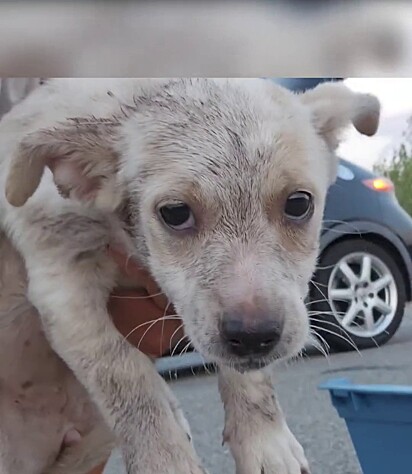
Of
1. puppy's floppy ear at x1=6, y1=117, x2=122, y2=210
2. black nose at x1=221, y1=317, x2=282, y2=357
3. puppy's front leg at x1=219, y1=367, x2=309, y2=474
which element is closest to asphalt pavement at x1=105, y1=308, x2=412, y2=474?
puppy's front leg at x1=219, y1=367, x2=309, y2=474

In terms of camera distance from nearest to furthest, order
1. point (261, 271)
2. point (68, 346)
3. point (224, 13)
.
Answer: point (261, 271), point (68, 346), point (224, 13)

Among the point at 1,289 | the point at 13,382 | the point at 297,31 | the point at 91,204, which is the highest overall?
the point at 297,31

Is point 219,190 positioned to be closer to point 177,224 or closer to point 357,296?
point 177,224

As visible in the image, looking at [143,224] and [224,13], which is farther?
[224,13]

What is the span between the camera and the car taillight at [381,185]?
116 centimetres

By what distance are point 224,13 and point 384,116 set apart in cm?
32

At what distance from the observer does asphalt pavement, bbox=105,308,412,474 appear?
3.49ft

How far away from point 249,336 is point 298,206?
16 cm

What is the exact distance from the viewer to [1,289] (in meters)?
1.09

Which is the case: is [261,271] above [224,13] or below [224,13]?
below

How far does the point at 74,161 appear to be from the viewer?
0.98 m

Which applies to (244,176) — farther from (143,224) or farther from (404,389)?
(404,389)

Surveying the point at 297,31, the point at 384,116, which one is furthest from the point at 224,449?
the point at 297,31

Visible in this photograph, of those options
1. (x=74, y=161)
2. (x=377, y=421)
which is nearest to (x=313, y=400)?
(x=377, y=421)
